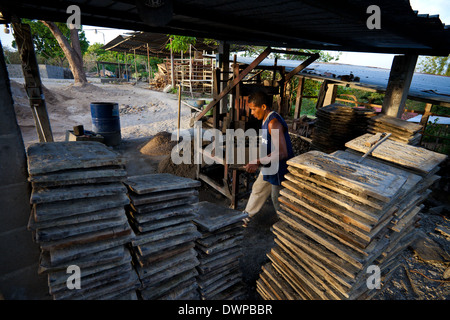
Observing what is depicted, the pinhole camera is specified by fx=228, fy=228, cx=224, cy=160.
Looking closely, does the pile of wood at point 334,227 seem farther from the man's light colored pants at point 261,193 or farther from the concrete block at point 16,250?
the concrete block at point 16,250

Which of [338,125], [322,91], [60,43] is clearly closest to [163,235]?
[338,125]

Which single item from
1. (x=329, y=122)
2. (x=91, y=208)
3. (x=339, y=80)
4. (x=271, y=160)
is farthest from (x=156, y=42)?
(x=91, y=208)

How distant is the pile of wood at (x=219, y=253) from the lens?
2.79 metres

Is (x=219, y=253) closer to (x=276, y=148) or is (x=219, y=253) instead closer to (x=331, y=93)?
(x=276, y=148)

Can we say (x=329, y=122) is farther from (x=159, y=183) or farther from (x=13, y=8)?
(x=13, y=8)

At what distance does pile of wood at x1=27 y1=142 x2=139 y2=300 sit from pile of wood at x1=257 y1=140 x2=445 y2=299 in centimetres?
172

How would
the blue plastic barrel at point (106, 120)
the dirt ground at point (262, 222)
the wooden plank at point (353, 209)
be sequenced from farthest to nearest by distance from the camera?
the blue plastic barrel at point (106, 120), the dirt ground at point (262, 222), the wooden plank at point (353, 209)

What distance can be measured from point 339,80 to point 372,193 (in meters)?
8.11

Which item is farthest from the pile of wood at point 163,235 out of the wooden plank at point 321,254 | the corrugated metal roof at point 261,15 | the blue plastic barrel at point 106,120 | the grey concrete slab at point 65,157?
the blue plastic barrel at point 106,120

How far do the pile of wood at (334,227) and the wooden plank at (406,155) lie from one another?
107 mm

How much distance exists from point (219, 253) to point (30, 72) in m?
5.38

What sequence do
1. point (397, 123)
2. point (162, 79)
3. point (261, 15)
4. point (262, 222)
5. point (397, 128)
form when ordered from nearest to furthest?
point (261, 15) → point (397, 128) → point (397, 123) → point (262, 222) → point (162, 79)

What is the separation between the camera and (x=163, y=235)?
7.72ft

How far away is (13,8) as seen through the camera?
323cm
